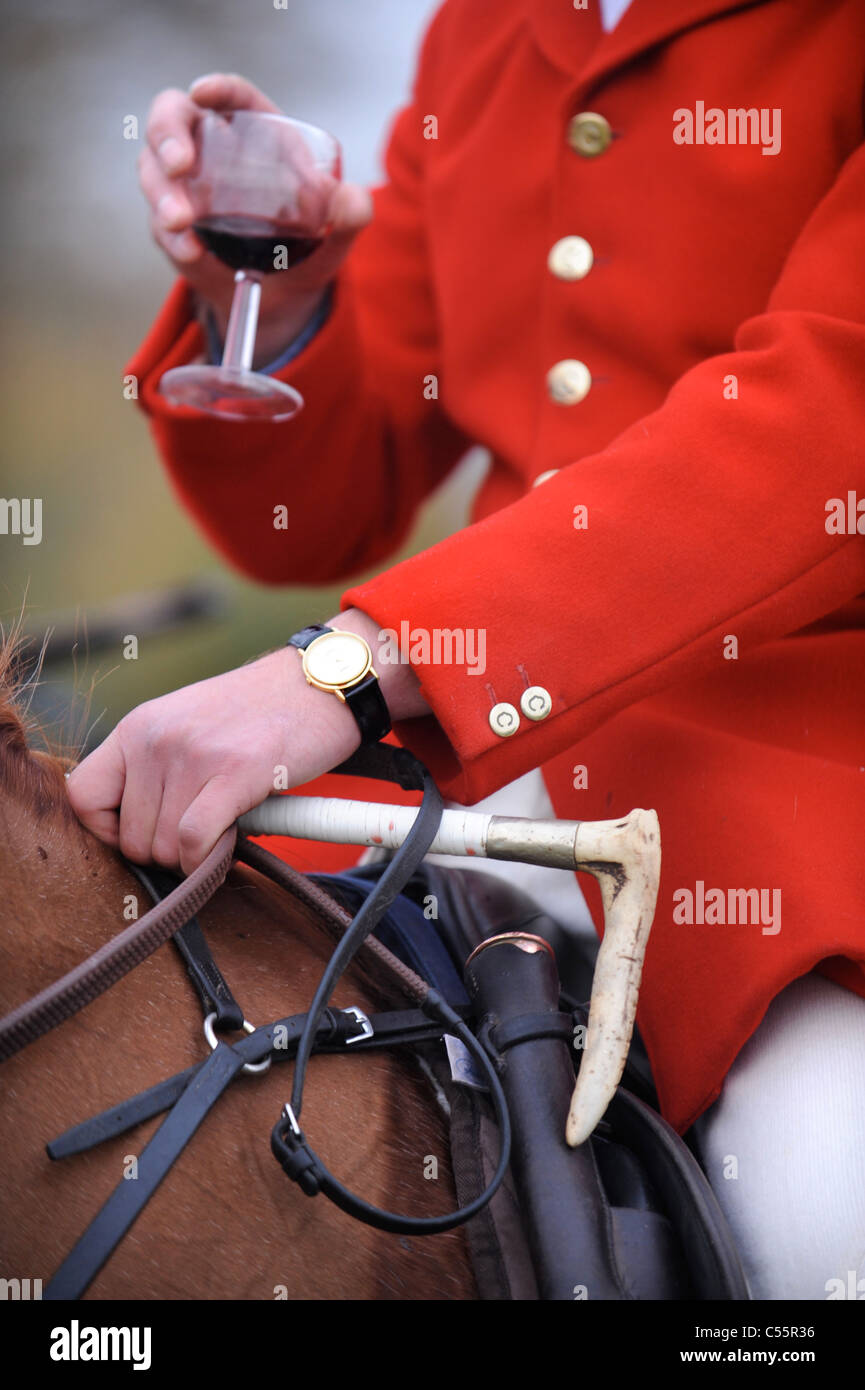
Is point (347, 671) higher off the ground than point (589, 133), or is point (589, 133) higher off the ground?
point (589, 133)

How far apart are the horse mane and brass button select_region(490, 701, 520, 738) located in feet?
1.04

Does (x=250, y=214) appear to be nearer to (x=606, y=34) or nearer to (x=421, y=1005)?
(x=606, y=34)

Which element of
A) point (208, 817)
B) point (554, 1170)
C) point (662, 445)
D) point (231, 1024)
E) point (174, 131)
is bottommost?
point (554, 1170)

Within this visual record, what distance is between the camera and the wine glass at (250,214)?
3.86 ft

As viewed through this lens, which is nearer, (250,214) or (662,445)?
(662,445)

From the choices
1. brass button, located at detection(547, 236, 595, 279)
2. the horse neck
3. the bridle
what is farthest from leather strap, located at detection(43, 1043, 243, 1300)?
brass button, located at detection(547, 236, 595, 279)

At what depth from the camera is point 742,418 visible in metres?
0.97

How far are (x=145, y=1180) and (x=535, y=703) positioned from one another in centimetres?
43

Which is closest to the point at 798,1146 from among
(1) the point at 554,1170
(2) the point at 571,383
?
(1) the point at 554,1170

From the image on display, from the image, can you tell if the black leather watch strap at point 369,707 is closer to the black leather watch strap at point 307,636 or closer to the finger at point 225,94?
the black leather watch strap at point 307,636

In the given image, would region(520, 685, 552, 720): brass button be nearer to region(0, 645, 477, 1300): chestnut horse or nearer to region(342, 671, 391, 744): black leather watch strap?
region(342, 671, 391, 744): black leather watch strap

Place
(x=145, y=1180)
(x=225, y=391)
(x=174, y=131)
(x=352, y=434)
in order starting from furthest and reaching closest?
(x=352, y=434)
(x=225, y=391)
(x=174, y=131)
(x=145, y=1180)

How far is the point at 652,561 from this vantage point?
3.10 ft
